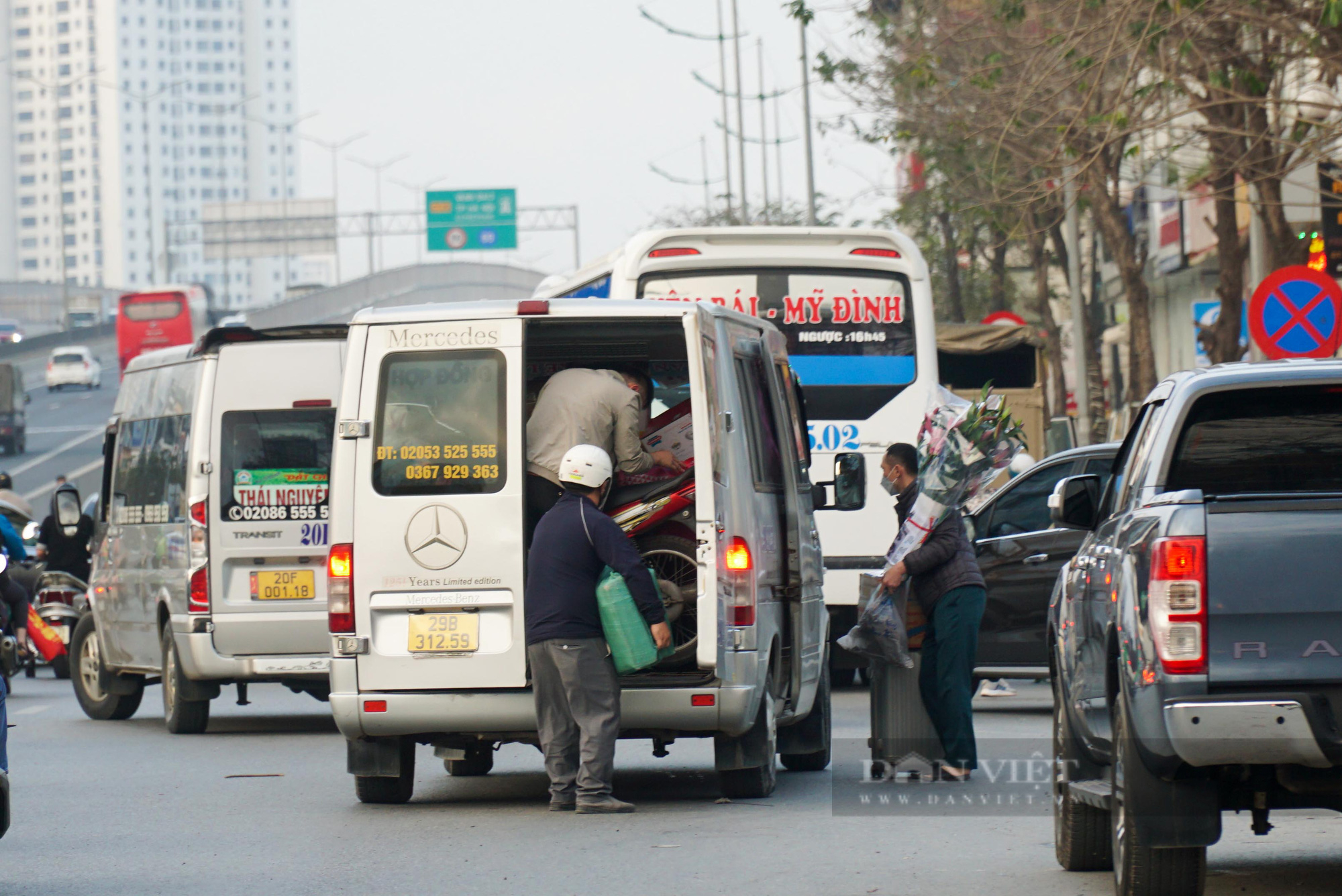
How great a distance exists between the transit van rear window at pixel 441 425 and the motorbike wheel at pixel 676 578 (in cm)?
112

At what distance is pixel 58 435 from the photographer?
6253cm

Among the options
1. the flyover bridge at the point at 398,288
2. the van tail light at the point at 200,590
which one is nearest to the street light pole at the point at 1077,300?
the van tail light at the point at 200,590

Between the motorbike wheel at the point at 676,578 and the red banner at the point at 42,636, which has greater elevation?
the motorbike wheel at the point at 676,578

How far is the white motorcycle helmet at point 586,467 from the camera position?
30.2 feet

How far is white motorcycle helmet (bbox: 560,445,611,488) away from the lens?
9203 millimetres

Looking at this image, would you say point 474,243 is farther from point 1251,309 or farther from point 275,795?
point 275,795

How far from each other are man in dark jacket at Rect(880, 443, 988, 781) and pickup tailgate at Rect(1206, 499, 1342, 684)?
4699mm

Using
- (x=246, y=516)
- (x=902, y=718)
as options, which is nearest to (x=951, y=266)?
(x=246, y=516)

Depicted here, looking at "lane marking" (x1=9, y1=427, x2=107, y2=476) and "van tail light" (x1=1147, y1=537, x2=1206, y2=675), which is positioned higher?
"lane marking" (x1=9, y1=427, x2=107, y2=476)

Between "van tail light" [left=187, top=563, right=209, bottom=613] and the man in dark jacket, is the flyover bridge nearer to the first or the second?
"van tail light" [left=187, top=563, right=209, bottom=613]

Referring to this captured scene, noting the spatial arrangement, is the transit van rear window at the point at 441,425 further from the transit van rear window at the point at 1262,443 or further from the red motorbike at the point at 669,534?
the transit van rear window at the point at 1262,443

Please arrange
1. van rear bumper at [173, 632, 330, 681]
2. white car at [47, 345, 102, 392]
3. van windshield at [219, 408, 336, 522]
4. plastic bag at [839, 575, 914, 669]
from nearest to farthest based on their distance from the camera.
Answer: plastic bag at [839, 575, 914, 669] → van rear bumper at [173, 632, 330, 681] → van windshield at [219, 408, 336, 522] → white car at [47, 345, 102, 392]

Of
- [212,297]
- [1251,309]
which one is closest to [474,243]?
[212,297]

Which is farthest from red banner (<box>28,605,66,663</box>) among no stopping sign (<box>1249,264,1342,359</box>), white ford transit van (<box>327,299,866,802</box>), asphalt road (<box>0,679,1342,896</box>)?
no stopping sign (<box>1249,264,1342,359</box>)
